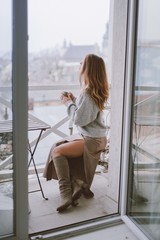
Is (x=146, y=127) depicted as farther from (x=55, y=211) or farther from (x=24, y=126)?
(x=55, y=211)

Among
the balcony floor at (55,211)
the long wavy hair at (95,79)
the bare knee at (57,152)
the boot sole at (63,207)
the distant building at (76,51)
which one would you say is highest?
the distant building at (76,51)

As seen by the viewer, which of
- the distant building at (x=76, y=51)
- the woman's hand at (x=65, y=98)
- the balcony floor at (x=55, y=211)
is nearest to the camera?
the balcony floor at (x=55, y=211)

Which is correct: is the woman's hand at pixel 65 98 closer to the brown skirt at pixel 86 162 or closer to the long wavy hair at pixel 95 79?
the long wavy hair at pixel 95 79

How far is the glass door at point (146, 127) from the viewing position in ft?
7.20

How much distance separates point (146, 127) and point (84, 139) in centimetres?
83

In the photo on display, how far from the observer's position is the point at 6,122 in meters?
2.05

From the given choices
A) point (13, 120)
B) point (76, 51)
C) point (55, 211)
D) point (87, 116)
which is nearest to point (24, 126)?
point (13, 120)

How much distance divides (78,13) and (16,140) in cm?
228

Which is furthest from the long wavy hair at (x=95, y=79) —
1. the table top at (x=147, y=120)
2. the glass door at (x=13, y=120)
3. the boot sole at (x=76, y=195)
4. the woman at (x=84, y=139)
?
the glass door at (x=13, y=120)

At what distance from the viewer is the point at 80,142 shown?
303 cm

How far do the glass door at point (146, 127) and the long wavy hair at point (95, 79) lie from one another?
59cm

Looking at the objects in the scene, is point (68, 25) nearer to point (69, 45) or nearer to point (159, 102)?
point (69, 45)

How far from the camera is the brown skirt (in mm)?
3021

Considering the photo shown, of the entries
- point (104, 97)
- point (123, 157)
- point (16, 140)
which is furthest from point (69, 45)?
point (16, 140)
